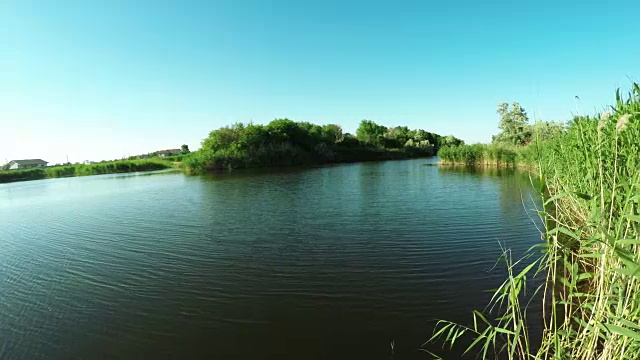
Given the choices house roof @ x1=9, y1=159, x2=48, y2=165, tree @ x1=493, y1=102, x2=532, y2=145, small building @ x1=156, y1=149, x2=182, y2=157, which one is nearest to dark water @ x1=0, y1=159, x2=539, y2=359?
tree @ x1=493, y1=102, x2=532, y2=145

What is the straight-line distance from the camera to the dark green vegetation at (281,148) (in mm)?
58562

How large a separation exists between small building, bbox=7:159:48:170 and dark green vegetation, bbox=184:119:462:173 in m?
81.4

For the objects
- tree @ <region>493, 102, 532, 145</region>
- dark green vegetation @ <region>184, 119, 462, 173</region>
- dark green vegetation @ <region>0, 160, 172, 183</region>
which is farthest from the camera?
dark green vegetation @ <region>0, 160, 172, 183</region>

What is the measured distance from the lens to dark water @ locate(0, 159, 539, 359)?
5.61m

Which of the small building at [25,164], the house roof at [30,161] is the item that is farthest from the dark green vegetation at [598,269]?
the house roof at [30,161]

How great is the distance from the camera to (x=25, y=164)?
10762 centimetres

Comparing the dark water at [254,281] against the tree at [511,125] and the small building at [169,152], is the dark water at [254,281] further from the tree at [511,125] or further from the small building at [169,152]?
the small building at [169,152]

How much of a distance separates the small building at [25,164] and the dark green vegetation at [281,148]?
81395 millimetres

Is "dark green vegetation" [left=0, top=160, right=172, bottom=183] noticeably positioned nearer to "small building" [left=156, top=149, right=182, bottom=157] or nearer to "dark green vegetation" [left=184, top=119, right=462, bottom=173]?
"dark green vegetation" [left=184, top=119, right=462, bottom=173]

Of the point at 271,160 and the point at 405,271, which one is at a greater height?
the point at 271,160

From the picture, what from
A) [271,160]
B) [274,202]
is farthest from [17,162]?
[274,202]

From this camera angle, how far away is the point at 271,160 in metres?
62.5

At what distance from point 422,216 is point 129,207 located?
675 inches

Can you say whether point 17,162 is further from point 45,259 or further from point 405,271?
→ point 405,271
